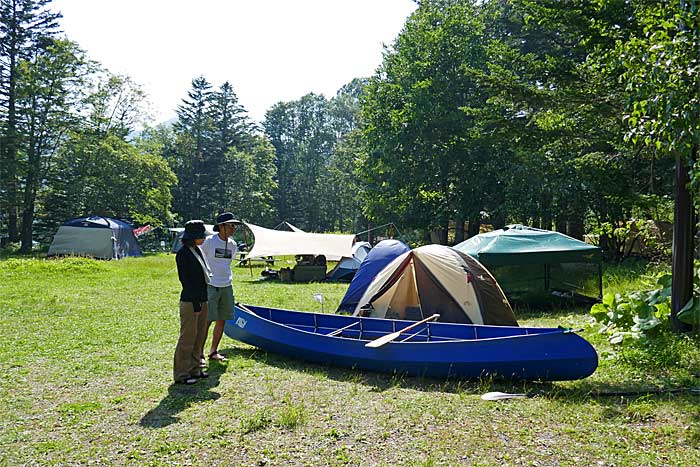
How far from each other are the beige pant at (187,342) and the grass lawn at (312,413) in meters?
0.18

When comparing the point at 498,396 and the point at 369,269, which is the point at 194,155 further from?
the point at 498,396

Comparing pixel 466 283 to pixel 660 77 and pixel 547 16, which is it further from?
pixel 547 16

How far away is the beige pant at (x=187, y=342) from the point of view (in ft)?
18.7

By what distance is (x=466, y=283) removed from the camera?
26.5ft

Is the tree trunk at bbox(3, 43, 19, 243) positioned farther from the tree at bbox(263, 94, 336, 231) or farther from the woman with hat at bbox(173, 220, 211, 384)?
the woman with hat at bbox(173, 220, 211, 384)

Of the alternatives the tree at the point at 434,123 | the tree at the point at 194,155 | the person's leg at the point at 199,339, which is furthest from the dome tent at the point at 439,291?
the tree at the point at 194,155

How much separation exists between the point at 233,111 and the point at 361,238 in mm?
17453

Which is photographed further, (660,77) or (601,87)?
(601,87)

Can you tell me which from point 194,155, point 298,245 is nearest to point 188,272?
point 298,245

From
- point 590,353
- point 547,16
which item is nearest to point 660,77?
point 590,353

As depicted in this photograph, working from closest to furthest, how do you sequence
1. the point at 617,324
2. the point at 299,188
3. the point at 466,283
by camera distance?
the point at 617,324 → the point at 466,283 → the point at 299,188

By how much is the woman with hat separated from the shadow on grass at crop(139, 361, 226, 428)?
0.14 meters

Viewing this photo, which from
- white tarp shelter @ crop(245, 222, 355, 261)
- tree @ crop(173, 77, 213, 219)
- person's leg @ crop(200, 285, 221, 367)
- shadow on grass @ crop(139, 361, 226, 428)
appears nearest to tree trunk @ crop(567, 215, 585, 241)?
white tarp shelter @ crop(245, 222, 355, 261)

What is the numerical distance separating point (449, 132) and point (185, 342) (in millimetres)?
19782
